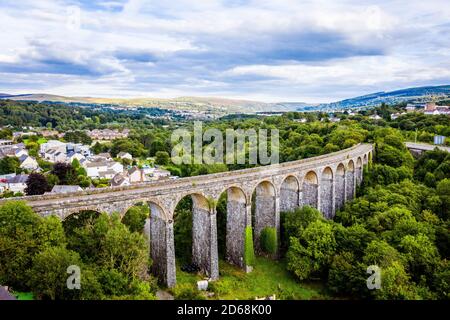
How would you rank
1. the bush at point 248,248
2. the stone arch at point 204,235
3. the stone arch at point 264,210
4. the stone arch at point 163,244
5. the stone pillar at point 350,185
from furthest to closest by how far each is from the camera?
the stone pillar at point 350,185 < the stone arch at point 264,210 < the bush at point 248,248 < the stone arch at point 204,235 < the stone arch at point 163,244

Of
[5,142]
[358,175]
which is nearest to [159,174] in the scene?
[358,175]

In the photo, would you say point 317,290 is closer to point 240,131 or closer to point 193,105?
point 240,131

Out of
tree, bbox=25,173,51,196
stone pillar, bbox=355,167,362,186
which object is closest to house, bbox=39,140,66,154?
tree, bbox=25,173,51,196

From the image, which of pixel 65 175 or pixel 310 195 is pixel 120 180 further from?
pixel 310 195

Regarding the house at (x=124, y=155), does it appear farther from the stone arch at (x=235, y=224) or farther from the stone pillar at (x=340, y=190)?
the stone arch at (x=235, y=224)

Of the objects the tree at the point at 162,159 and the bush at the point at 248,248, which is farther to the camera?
the tree at the point at 162,159

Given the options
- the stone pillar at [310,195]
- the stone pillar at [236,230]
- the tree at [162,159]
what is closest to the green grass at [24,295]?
the stone pillar at [236,230]
